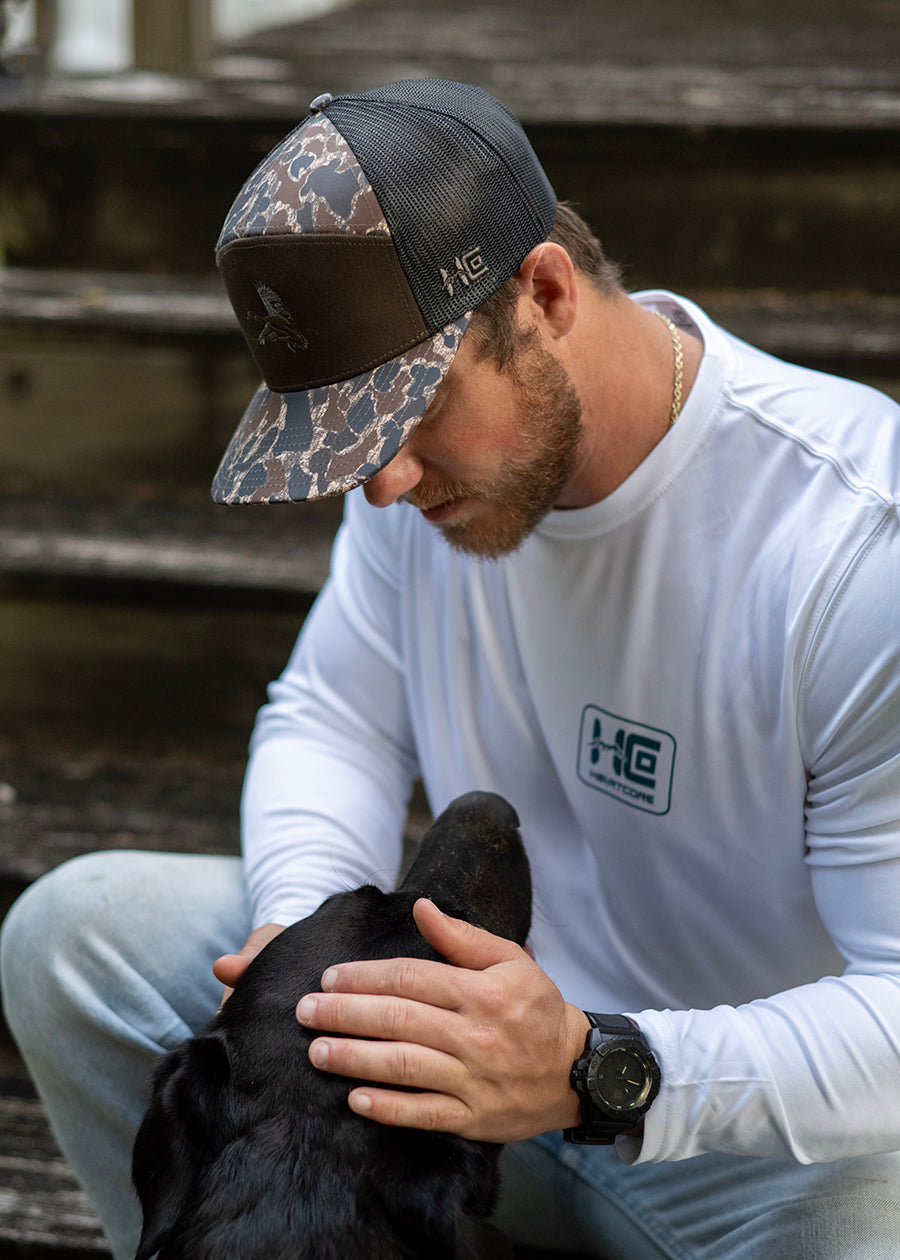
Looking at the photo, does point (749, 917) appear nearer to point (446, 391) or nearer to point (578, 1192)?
point (578, 1192)

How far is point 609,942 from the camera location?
140cm

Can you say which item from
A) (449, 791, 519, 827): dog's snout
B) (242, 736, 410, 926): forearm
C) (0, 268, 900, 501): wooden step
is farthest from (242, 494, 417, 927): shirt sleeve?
(0, 268, 900, 501): wooden step

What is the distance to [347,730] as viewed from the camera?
5.32ft

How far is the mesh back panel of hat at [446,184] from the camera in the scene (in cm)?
109

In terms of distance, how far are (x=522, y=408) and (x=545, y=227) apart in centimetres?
18

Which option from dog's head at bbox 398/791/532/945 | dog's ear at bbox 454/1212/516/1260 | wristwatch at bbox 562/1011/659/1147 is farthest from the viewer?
dog's head at bbox 398/791/532/945

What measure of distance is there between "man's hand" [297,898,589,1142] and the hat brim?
0.41 metres

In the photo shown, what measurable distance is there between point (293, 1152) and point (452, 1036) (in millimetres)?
157

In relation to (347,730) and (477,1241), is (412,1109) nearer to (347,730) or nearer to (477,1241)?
(477,1241)

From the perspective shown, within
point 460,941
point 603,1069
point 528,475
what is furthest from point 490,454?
point 603,1069

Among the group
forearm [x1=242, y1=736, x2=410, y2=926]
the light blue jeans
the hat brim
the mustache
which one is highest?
the hat brim

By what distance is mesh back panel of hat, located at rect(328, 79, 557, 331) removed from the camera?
109cm

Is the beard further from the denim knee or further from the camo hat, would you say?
the denim knee

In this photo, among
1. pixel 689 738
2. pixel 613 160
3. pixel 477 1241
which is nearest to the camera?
pixel 477 1241
